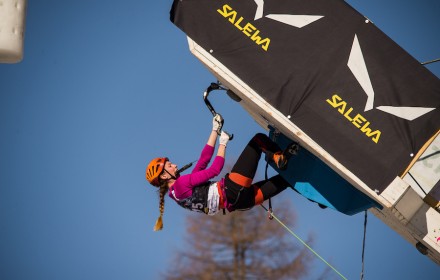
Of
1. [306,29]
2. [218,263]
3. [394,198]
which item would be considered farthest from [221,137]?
[218,263]

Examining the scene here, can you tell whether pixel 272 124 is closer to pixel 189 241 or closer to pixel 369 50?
pixel 369 50

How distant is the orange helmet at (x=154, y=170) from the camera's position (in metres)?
7.14

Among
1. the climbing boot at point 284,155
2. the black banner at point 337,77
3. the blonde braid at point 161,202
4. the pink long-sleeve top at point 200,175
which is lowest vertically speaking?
the blonde braid at point 161,202

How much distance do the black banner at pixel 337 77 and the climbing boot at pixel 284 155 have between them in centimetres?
55

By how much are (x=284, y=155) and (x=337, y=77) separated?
99 centimetres

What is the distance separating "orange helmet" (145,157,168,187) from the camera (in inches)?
281

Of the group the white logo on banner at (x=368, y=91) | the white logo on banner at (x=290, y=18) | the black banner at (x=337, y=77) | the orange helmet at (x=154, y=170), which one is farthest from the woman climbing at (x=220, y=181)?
the white logo on banner at (x=290, y=18)

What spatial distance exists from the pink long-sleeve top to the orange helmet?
0.72 ft

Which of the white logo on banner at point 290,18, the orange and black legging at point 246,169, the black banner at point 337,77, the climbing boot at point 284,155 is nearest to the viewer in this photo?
the black banner at point 337,77

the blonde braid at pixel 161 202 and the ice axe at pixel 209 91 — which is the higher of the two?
the ice axe at pixel 209 91

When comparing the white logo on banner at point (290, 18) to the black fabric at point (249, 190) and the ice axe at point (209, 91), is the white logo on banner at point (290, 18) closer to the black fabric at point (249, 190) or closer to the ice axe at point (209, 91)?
the ice axe at point (209, 91)

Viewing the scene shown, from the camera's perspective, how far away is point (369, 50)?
6.28 meters

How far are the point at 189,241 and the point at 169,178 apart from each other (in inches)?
297

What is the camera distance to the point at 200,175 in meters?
6.91
